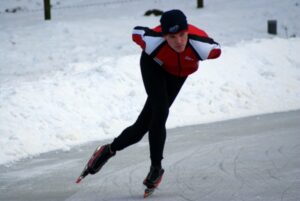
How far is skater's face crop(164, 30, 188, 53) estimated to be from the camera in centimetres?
448

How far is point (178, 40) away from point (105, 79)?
18.9 feet

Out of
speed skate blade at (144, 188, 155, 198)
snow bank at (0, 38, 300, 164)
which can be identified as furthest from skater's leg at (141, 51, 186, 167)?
snow bank at (0, 38, 300, 164)

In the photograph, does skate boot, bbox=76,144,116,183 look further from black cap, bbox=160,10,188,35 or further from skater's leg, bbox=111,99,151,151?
black cap, bbox=160,10,188,35

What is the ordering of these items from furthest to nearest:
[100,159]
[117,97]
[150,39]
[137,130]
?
[117,97]
[100,159]
[137,130]
[150,39]

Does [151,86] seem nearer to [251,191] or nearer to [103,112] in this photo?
[251,191]

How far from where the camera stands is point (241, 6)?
71.1 ft

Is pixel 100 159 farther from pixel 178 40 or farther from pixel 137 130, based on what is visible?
pixel 178 40

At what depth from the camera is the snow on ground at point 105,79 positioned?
8.20 meters

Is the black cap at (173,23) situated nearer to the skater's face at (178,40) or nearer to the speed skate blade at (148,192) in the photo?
the skater's face at (178,40)

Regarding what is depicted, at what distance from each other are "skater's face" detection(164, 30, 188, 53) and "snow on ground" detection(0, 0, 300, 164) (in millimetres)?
2904

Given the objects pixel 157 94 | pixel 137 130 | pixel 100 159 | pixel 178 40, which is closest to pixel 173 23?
pixel 178 40

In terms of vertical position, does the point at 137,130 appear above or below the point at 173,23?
below

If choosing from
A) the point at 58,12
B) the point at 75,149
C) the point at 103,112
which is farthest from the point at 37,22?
the point at 75,149

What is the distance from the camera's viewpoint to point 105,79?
10.2 meters
